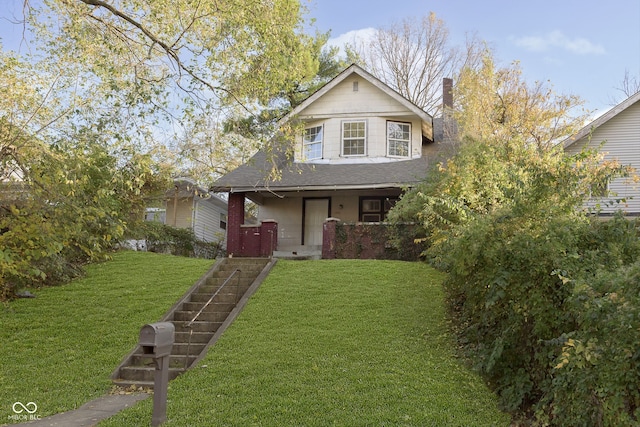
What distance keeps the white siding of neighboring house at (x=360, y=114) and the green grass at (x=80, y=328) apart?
754 cm

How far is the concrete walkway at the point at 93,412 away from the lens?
7.04m

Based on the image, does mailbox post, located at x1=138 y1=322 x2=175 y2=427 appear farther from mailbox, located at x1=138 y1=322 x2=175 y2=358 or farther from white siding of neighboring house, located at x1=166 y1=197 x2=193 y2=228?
white siding of neighboring house, located at x1=166 y1=197 x2=193 y2=228

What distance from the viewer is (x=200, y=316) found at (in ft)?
39.0

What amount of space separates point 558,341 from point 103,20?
10.3m

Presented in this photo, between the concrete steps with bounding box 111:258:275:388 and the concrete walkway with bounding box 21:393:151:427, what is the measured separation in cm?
57

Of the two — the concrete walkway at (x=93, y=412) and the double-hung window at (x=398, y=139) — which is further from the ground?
the double-hung window at (x=398, y=139)

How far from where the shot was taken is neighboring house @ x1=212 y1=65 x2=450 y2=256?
19.9 metres

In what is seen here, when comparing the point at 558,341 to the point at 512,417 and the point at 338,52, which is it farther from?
the point at 338,52

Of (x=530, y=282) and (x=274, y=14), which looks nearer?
(x=530, y=282)

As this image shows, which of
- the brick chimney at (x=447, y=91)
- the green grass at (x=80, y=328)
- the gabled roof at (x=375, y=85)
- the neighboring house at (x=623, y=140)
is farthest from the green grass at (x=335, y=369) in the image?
the brick chimney at (x=447, y=91)

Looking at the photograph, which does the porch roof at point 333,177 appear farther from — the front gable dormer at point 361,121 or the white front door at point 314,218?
the white front door at point 314,218

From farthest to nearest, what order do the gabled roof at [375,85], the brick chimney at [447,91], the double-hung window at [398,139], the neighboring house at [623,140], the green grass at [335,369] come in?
1. the brick chimney at [447,91]
2. the double-hung window at [398,139]
3. the gabled roof at [375,85]
4. the neighboring house at [623,140]
5. the green grass at [335,369]

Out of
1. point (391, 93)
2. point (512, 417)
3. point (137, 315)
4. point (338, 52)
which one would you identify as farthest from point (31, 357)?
point (338, 52)

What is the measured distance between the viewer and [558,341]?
248 inches
